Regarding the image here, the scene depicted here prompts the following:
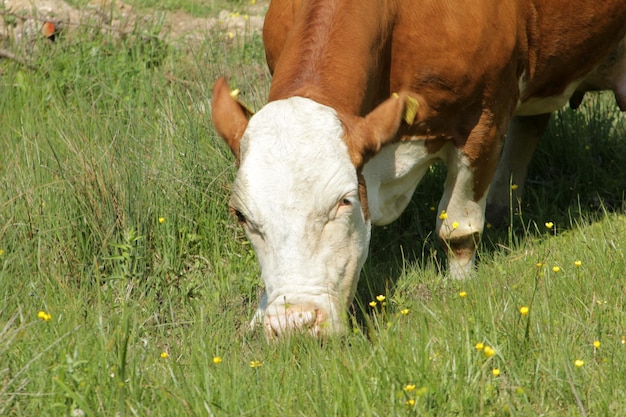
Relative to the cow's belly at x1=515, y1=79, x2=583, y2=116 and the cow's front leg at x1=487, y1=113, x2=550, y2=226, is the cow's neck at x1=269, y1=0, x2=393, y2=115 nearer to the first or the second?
the cow's belly at x1=515, y1=79, x2=583, y2=116

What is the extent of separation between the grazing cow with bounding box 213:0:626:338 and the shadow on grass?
0.32 metres

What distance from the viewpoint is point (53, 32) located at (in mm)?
7805

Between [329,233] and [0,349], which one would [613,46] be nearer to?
[329,233]

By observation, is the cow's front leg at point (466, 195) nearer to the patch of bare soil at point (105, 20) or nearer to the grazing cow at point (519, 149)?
the grazing cow at point (519, 149)

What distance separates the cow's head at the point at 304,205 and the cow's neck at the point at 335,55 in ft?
0.52

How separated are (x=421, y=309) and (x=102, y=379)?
1.59 meters

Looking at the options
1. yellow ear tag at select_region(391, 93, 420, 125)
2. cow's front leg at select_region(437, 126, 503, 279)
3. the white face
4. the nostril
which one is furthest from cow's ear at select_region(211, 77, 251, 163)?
cow's front leg at select_region(437, 126, 503, 279)

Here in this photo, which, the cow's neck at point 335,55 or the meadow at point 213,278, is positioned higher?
the cow's neck at point 335,55

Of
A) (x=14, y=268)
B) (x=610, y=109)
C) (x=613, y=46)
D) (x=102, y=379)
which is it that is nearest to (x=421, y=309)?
(x=102, y=379)

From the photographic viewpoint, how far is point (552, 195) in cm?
671

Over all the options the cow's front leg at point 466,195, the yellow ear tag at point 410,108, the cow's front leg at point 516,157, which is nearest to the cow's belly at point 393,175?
the cow's front leg at point 466,195

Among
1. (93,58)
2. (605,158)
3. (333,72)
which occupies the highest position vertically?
(333,72)

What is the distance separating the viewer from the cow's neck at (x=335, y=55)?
471cm

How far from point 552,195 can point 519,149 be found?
0.37m
